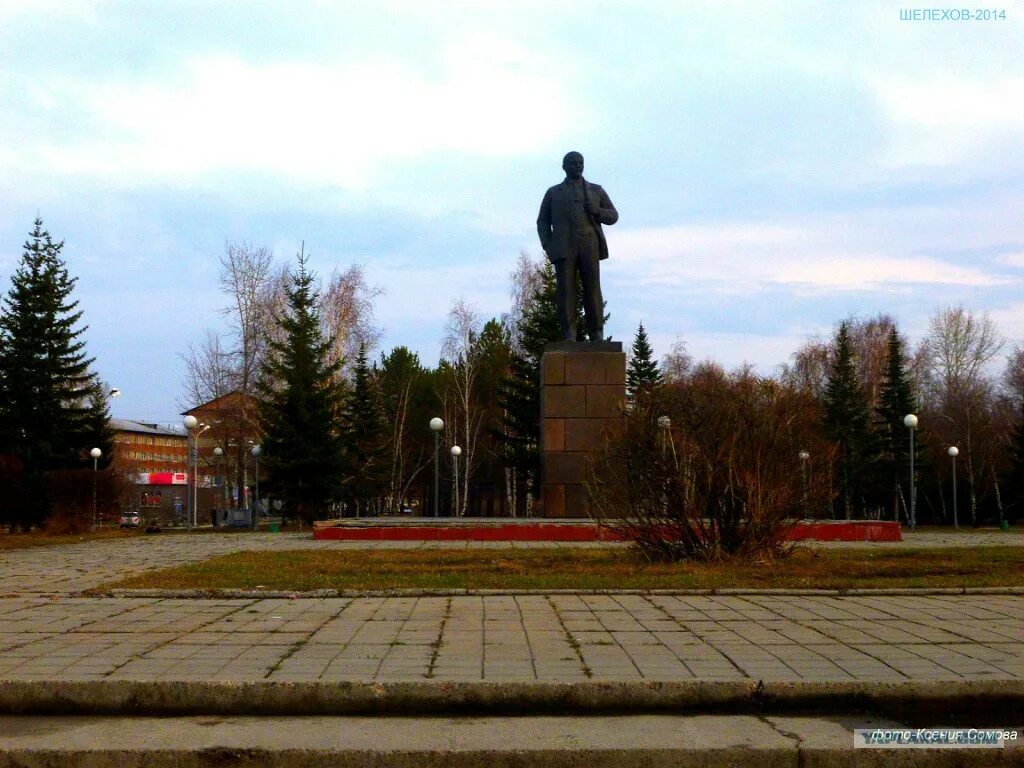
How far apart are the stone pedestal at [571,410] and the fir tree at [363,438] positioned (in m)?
27.5

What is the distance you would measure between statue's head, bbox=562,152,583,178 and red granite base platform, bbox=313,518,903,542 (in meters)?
5.92

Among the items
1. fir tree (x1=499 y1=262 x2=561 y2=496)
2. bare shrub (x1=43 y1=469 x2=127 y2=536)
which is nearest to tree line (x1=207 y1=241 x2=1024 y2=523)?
fir tree (x1=499 y1=262 x2=561 y2=496)

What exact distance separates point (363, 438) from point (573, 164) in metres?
31.1

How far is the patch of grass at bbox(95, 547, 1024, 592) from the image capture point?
8.46m

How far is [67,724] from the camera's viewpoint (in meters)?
4.65

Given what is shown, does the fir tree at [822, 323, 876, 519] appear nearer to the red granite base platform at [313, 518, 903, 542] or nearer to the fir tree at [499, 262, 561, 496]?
the fir tree at [499, 262, 561, 496]

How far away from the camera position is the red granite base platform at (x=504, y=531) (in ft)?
49.5

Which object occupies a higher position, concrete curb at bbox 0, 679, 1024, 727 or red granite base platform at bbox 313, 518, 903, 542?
red granite base platform at bbox 313, 518, 903, 542

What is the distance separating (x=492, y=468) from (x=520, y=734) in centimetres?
5025

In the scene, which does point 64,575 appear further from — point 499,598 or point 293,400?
point 293,400

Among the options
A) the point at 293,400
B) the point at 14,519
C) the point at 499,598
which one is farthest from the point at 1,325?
the point at 499,598

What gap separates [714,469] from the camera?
1016cm

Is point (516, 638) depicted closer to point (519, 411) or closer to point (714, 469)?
point (714, 469)

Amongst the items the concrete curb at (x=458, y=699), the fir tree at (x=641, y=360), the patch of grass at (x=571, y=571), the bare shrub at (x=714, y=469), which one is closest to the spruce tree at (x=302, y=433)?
the fir tree at (x=641, y=360)
